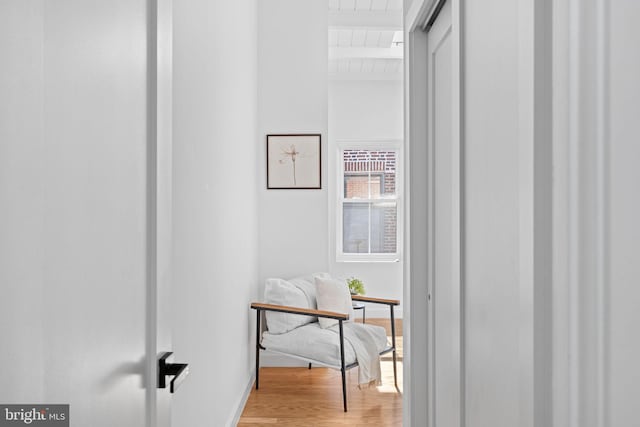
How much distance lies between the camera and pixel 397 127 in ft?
21.0

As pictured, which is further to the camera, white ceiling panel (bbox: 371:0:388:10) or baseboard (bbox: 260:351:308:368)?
baseboard (bbox: 260:351:308:368)

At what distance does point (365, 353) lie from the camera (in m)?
3.63

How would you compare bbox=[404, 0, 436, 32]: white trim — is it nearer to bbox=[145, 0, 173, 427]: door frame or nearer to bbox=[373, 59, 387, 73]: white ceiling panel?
bbox=[145, 0, 173, 427]: door frame

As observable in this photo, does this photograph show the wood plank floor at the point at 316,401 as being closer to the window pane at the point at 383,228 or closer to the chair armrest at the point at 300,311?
the chair armrest at the point at 300,311

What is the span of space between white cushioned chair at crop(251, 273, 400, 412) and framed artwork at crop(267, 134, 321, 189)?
2.88 feet

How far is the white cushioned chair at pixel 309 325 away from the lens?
3.52m

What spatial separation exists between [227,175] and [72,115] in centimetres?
225

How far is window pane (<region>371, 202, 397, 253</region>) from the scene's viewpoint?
21.1 feet

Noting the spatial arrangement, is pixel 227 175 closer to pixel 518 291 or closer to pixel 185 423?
pixel 185 423

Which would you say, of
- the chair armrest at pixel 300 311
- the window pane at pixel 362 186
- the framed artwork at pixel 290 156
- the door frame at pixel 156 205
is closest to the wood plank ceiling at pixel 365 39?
the framed artwork at pixel 290 156

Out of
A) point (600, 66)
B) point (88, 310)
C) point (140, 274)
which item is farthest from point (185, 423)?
point (600, 66)

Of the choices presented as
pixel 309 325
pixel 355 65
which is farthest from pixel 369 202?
pixel 309 325

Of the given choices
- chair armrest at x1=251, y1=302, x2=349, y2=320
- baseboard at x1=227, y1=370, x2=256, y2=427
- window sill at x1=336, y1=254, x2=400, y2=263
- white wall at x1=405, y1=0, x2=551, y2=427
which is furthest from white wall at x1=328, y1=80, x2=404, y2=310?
white wall at x1=405, y1=0, x2=551, y2=427

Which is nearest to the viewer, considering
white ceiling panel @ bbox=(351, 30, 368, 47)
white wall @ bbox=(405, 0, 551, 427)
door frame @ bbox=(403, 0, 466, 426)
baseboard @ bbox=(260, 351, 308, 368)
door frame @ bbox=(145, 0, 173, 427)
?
white wall @ bbox=(405, 0, 551, 427)
